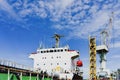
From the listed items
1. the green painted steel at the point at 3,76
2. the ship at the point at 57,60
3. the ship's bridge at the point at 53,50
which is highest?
the ship's bridge at the point at 53,50

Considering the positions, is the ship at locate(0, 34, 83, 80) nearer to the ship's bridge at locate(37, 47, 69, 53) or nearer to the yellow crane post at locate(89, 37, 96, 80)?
the ship's bridge at locate(37, 47, 69, 53)

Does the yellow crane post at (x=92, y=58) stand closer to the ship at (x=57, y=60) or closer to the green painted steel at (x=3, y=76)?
the ship at (x=57, y=60)

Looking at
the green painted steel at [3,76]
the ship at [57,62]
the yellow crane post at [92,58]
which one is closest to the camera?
the green painted steel at [3,76]

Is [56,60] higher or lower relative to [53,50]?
lower

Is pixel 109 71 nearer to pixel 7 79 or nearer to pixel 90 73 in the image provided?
pixel 90 73

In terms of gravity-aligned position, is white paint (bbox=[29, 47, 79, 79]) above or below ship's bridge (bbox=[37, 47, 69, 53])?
below

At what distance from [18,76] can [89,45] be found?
58.0 meters

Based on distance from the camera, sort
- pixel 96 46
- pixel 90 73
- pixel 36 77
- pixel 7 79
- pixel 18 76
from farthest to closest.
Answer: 1. pixel 96 46
2. pixel 90 73
3. pixel 36 77
4. pixel 18 76
5. pixel 7 79

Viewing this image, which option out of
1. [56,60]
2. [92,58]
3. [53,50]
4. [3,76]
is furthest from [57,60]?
[3,76]

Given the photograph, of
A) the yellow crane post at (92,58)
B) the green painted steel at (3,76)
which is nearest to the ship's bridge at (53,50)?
the yellow crane post at (92,58)

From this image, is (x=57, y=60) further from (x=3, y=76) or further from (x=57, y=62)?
(x=3, y=76)

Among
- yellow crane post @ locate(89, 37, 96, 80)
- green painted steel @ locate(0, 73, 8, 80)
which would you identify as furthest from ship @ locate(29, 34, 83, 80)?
green painted steel @ locate(0, 73, 8, 80)

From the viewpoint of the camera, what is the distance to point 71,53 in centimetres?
7550

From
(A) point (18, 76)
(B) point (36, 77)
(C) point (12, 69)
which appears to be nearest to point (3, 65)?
(C) point (12, 69)
